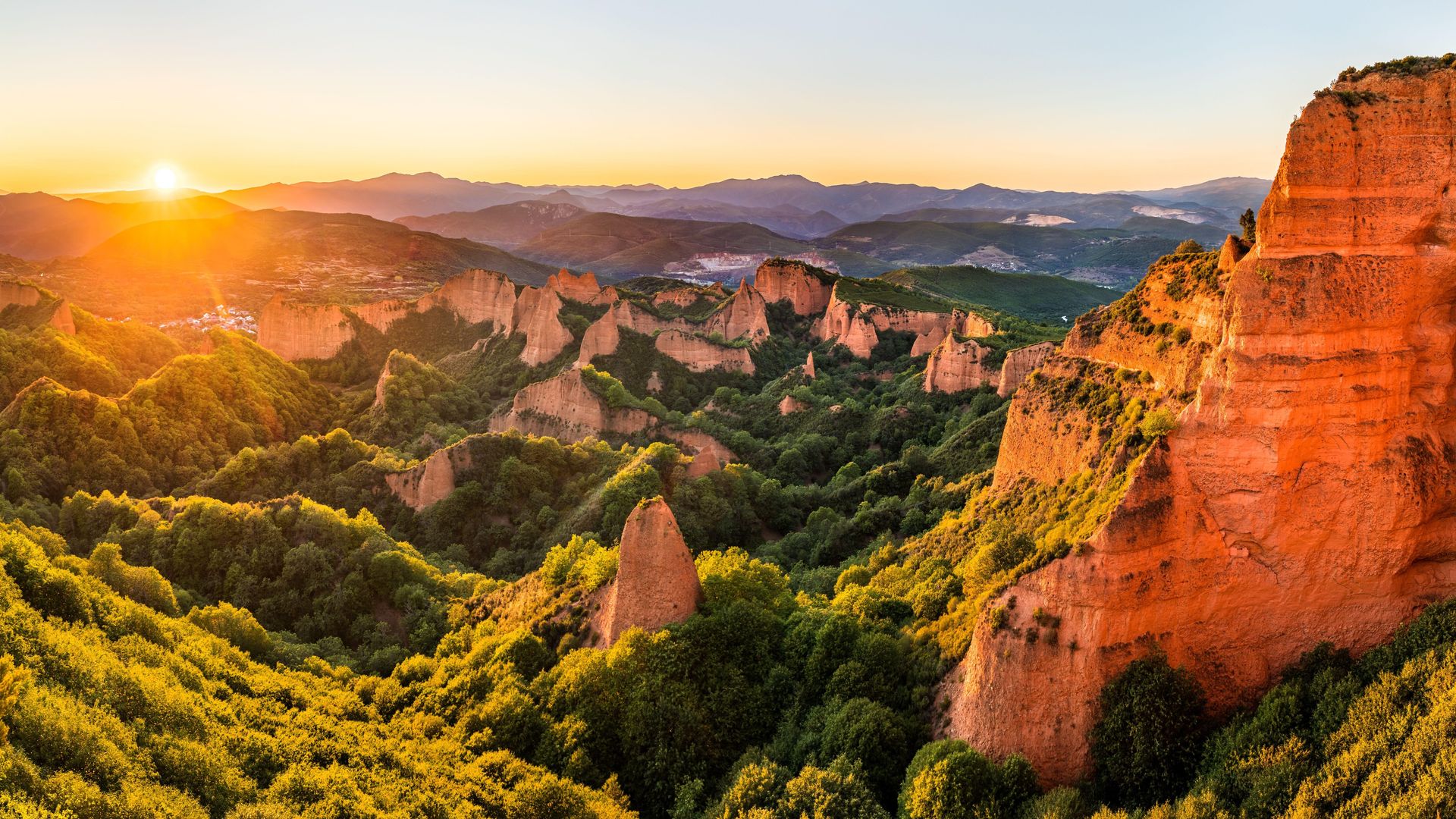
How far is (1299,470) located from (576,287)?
3598 inches

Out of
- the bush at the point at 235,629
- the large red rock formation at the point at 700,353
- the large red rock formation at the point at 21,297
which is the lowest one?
the bush at the point at 235,629

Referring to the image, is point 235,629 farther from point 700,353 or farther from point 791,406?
point 700,353

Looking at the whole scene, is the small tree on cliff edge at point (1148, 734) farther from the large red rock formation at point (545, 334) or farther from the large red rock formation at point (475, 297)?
the large red rock formation at point (475, 297)

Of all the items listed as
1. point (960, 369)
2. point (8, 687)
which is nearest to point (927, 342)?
point (960, 369)

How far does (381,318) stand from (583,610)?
76081 mm

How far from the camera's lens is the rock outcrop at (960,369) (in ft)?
224

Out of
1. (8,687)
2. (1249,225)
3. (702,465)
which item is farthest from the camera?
(702,465)

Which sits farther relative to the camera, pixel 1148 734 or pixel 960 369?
pixel 960 369

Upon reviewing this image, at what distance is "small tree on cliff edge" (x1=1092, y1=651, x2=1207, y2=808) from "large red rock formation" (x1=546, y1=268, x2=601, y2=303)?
8679 cm

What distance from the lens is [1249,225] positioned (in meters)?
22.5

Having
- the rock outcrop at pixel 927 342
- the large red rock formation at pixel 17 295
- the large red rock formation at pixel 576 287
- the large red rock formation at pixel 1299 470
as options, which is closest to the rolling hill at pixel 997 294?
the rock outcrop at pixel 927 342

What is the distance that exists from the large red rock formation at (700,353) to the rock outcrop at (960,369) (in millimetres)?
23157

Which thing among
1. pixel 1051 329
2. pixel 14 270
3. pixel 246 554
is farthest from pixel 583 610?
pixel 14 270

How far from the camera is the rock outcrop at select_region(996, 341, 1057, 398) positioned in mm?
59594
